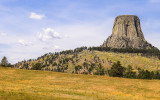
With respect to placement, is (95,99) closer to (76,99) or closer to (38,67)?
(76,99)

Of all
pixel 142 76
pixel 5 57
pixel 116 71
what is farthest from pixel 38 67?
pixel 142 76

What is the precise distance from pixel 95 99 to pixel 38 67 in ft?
308

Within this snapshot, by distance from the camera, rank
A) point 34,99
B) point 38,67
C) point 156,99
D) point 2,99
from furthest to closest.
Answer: point 38,67
point 156,99
point 34,99
point 2,99

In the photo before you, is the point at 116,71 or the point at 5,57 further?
the point at 5,57

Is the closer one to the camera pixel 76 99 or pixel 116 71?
pixel 76 99

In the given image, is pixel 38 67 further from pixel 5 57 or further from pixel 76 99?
pixel 76 99

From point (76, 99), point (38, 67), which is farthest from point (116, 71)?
point (76, 99)

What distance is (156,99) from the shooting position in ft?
117

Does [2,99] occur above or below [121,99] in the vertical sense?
above

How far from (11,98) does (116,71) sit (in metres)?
78.1

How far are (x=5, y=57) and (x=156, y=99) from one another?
363 ft

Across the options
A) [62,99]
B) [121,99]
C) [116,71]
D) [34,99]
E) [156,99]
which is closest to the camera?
[34,99]

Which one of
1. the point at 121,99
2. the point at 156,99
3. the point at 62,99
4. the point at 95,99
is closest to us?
the point at 62,99

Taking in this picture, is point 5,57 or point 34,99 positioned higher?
point 5,57
